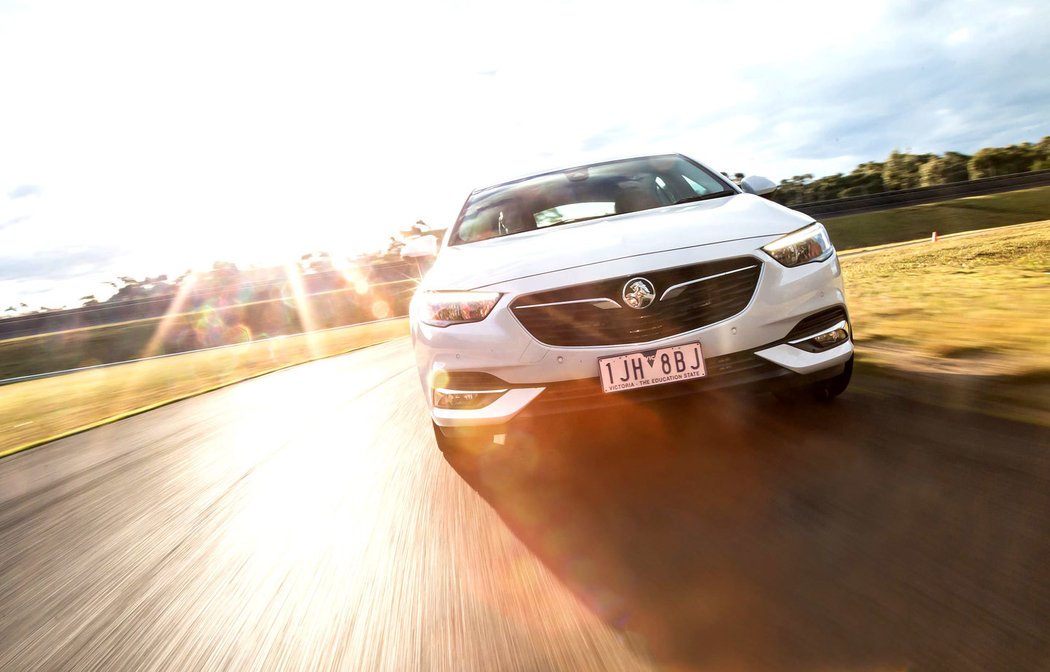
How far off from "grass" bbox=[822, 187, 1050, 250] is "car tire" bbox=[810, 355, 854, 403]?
31.1 m

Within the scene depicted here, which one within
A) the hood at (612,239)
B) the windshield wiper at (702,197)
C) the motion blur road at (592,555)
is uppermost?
the windshield wiper at (702,197)

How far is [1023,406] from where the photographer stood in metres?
3.33

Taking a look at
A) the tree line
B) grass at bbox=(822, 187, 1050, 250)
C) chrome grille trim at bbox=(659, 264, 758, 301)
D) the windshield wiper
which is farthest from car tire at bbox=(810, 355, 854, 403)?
the tree line

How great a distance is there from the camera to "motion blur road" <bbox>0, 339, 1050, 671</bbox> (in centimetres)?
182

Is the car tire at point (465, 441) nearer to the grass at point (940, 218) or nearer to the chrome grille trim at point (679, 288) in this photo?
the chrome grille trim at point (679, 288)

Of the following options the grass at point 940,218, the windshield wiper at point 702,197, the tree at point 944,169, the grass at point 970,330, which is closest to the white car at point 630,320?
the windshield wiper at point 702,197

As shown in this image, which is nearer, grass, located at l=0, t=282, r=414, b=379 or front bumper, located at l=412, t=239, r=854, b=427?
front bumper, located at l=412, t=239, r=854, b=427

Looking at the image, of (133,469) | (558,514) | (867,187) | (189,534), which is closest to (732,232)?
(558,514)

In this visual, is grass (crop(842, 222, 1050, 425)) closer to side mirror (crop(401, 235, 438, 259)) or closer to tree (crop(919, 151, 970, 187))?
side mirror (crop(401, 235, 438, 259))

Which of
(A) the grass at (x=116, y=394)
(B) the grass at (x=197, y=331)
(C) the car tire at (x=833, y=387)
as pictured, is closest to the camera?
(C) the car tire at (x=833, y=387)

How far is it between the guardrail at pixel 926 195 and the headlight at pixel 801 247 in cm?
4258

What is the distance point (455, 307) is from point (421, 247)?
1537 millimetres

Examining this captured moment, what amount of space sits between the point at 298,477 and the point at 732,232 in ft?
8.81

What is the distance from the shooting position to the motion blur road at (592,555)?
1822mm
